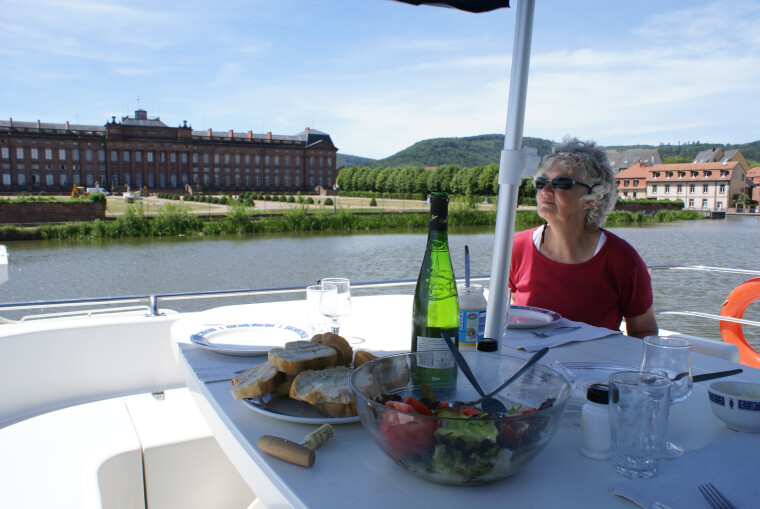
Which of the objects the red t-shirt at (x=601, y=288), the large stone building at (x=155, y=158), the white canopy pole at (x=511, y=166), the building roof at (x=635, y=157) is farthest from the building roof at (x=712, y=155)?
the white canopy pole at (x=511, y=166)

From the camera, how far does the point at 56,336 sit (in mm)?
1562

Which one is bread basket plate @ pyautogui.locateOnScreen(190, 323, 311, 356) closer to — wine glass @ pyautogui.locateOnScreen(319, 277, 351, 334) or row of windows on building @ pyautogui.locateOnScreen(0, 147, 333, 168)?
wine glass @ pyautogui.locateOnScreen(319, 277, 351, 334)

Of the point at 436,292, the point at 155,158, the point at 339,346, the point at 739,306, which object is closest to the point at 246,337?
the point at 339,346

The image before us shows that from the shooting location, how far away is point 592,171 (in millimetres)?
1954

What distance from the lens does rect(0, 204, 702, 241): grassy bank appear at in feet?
83.6

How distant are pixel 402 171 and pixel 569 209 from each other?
69963 mm

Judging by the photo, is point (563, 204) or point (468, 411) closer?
point (468, 411)

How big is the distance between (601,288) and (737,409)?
3.61 feet

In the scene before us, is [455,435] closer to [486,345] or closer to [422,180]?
[486,345]

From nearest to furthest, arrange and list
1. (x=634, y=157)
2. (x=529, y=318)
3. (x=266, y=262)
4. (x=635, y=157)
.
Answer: (x=529, y=318)
(x=266, y=262)
(x=635, y=157)
(x=634, y=157)

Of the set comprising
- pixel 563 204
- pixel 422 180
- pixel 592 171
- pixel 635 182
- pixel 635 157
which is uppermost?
pixel 635 157

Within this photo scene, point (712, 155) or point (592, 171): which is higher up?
point (712, 155)

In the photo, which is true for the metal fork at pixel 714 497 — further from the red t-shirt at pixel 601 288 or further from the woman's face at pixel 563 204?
the woman's face at pixel 563 204

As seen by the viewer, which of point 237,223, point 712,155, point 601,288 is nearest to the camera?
point 601,288
